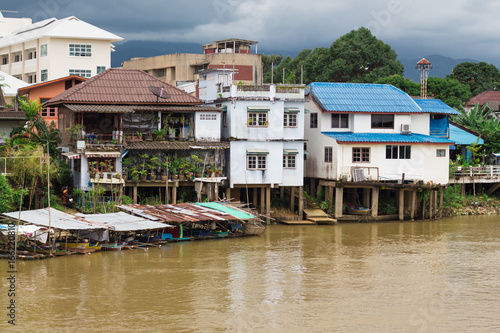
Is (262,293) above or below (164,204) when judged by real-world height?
below

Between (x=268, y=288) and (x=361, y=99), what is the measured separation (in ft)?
66.7

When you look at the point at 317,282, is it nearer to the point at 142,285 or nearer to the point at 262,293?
the point at 262,293

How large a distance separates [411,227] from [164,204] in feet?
43.8

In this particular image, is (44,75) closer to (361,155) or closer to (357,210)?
(361,155)

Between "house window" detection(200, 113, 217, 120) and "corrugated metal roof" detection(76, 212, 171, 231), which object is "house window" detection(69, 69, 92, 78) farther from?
"corrugated metal roof" detection(76, 212, 171, 231)

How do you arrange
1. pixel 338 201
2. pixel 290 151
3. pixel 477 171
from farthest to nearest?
pixel 477 171 → pixel 338 201 → pixel 290 151

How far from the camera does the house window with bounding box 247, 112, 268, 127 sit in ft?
128

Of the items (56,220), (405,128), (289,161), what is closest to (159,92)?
(289,161)

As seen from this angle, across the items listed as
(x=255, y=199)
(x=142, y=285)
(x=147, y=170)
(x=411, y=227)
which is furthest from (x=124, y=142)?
(x=411, y=227)

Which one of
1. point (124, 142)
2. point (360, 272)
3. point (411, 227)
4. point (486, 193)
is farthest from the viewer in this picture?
point (486, 193)

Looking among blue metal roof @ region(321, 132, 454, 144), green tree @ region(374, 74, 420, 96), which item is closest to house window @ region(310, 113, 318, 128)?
blue metal roof @ region(321, 132, 454, 144)

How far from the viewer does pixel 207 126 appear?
38.4 meters

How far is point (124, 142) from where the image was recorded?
36.2 m

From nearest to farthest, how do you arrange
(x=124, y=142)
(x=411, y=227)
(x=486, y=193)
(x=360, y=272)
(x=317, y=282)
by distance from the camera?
(x=317, y=282) < (x=360, y=272) < (x=124, y=142) < (x=411, y=227) < (x=486, y=193)
